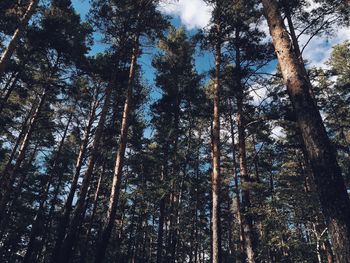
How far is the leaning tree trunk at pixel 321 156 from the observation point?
10.9ft

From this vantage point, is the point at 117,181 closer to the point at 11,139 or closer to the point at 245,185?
the point at 245,185

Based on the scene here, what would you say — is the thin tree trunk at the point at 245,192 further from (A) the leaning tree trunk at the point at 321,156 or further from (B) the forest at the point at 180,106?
(A) the leaning tree trunk at the point at 321,156

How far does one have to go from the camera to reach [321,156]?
12.6 ft

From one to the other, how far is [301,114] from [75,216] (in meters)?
9.19

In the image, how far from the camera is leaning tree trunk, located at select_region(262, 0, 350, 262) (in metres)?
3.33

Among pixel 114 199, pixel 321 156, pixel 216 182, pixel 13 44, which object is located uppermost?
pixel 13 44

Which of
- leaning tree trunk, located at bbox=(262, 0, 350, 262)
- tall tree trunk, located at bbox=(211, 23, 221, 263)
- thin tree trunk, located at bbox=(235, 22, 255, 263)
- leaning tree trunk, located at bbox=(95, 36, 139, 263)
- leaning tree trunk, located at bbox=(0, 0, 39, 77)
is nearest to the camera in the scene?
leaning tree trunk, located at bbox=(262, 0, 350, 262)

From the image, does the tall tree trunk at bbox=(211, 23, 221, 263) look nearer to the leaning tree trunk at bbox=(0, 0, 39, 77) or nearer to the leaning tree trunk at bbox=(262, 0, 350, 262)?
the leaning tree trunk at bbox=(262, 0, 350, 262)

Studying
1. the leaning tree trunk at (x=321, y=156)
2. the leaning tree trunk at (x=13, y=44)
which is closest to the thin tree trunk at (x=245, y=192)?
the leaning tree trunk at (x=321, y=156)

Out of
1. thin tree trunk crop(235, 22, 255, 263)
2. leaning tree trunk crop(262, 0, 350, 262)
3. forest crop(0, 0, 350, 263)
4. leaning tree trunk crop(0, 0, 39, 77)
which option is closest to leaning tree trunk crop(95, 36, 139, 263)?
forest crop(0, 0, 350, 263)

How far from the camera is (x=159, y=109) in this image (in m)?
18.6

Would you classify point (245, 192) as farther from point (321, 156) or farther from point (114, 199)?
point (321, 156)

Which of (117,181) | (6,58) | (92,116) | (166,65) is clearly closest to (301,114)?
(117,181)

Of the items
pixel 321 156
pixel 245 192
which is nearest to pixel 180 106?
pixel 245 192
